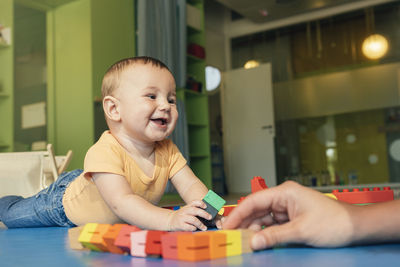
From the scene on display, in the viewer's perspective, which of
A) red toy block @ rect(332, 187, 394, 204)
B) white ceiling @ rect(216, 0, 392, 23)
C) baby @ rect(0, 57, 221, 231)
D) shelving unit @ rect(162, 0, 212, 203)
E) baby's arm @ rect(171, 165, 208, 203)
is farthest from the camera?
white ceiling @ rect(216, 0, 392, 23)

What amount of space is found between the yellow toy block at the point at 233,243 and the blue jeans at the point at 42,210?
2.76 feet

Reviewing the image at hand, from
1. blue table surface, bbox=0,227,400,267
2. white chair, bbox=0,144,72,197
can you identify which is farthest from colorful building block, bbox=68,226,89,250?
white chair, bbox=0,144,72,197

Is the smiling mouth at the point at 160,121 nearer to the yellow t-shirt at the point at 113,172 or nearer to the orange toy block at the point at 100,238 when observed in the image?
the yellow t-shirt at the point at 113,172

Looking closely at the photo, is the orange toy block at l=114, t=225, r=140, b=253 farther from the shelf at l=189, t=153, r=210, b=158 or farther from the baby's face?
the shelf at l=189, t=153, r=210, b=158

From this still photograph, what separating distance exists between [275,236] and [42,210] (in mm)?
969

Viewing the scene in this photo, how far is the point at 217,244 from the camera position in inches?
22.5

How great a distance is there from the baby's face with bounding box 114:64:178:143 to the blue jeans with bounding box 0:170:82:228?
447 millimetres

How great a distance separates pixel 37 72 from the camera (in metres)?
A: 3.29

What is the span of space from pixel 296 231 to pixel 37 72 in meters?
3.14

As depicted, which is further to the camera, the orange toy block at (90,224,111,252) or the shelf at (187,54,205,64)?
the shelf at (187,54,205,64)

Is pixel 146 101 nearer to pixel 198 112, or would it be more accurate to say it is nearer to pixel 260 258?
pixel 260 258

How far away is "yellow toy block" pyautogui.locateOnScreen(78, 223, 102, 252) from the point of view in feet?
2.29

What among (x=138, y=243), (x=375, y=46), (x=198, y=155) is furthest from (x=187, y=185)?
(x=375, y=46)

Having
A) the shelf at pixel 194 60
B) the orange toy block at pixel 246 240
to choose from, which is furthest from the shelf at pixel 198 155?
the orange toy block at pixel 246 240
